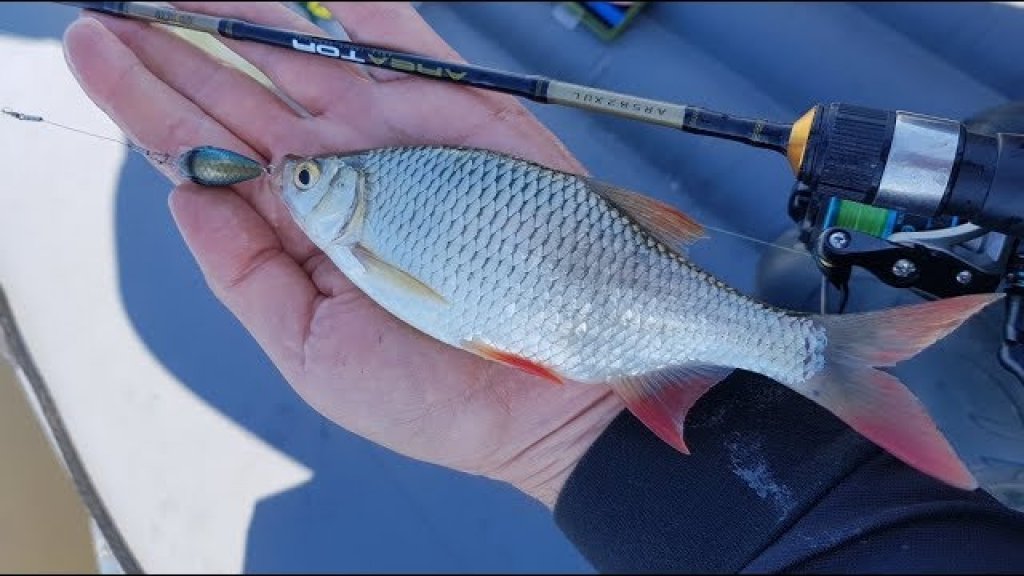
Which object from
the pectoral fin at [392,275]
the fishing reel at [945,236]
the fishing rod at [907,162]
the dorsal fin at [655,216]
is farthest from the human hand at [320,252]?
the fishing rod at [907,162]

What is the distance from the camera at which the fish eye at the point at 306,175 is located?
136 centimetres

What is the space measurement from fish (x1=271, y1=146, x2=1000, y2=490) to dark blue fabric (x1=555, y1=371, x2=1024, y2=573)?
87mm

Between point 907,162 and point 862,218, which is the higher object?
point 907,162

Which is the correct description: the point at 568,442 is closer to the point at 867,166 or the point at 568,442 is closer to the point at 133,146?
the point at 867,166

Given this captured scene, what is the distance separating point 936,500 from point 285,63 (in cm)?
130

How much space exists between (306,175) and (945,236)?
969 millimetres

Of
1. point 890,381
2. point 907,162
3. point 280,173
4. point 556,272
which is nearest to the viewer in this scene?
point 907,162

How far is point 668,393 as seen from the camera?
1.28m

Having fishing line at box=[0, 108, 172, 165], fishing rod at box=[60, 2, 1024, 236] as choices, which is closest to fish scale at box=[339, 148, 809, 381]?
fishing rod at box=[60, 2, 1024, 236]

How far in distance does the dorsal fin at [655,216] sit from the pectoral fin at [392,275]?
296 mm

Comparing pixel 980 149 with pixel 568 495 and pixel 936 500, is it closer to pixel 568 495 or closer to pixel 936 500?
pixel 936 500

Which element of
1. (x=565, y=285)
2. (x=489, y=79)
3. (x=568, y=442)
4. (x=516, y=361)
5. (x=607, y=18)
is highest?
(x=607, y=18)

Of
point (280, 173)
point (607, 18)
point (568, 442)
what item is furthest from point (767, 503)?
point (607, 18)

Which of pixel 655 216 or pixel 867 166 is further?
pixel 655 216
